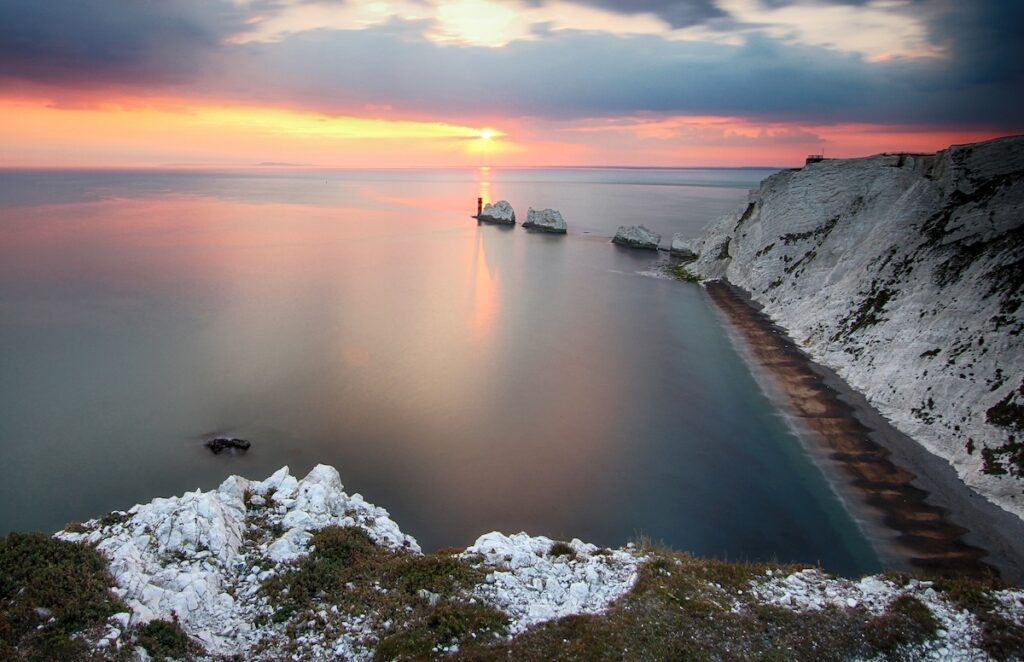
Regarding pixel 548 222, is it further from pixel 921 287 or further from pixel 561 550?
pixel 561 550

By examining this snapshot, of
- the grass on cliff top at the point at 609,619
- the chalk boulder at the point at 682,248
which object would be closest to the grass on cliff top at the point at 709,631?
the grass on cliff top at the point at 609,619

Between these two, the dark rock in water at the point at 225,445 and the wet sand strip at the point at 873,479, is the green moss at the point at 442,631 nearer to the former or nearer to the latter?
the wet sand strip at the point at 873,479

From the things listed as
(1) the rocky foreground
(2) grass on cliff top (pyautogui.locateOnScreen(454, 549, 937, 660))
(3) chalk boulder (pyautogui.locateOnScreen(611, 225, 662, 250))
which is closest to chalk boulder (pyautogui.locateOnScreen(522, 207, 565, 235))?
(3) chalk boulder (pyautogui.locateOnScreen(611, 225, 662, 250))

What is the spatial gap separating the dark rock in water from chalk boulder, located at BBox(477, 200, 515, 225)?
288ft

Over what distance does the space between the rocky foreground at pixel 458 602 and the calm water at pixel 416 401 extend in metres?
4.07

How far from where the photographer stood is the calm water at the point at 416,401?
19.8 metres

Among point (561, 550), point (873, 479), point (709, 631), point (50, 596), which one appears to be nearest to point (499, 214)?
point (873, 479)

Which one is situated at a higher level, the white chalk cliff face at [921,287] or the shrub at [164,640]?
the white chalk cliff face at [921,287]

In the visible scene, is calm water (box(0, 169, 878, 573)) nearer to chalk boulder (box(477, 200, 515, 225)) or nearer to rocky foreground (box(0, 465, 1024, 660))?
rocky foreground (box(0, 465, 1024, 660))

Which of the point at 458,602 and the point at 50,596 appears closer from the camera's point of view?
the point at 50,596

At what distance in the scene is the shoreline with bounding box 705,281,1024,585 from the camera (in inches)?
685

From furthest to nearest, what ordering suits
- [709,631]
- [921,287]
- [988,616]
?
[921,287] → [988,616] → [709,631]

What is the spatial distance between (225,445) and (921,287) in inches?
1419

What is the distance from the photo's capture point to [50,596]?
10.9 metres
